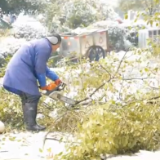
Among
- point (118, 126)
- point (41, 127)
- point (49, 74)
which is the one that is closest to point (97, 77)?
point (49, 74)

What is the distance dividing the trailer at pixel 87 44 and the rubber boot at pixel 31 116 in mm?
1933

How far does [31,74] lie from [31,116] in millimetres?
449

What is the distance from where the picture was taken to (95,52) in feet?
21.4

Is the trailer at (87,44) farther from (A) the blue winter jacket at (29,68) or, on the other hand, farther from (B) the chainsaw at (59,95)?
(A) the blue winter jacket at (29,68)

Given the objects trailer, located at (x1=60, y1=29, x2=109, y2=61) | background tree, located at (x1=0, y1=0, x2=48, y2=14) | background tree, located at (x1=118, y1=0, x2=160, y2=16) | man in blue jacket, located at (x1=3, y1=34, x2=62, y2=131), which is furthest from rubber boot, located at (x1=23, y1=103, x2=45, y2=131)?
background tree, located at (x1=0, y1=0, x2=48, y2=14)

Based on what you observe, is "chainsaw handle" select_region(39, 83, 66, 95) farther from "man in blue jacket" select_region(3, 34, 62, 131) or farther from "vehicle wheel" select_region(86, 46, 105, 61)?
"vehicle wheel" select_region(86, 46, 105, 61)

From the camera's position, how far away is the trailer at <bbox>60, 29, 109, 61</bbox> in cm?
643

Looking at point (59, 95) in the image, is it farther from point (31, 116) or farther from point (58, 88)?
point (31, 116)

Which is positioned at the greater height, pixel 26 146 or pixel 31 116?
pixel 31 116

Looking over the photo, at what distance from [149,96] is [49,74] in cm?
115

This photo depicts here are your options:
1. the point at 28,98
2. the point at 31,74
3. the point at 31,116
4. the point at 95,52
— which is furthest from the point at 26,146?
the point at 95,52

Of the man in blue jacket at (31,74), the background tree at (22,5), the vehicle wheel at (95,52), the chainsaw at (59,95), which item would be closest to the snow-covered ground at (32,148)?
the man in blue jacket at (31,74)

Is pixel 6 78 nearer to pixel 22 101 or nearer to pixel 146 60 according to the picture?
pixel 22 101

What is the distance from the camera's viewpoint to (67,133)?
14.1ft
